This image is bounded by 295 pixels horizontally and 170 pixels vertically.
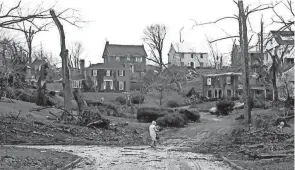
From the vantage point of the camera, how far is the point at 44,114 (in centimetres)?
4000

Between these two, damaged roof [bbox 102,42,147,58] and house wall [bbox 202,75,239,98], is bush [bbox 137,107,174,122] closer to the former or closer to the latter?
house wall [bbox 202,75,239,98]

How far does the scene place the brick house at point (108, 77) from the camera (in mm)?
98625

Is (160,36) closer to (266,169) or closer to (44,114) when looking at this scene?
(44,114)

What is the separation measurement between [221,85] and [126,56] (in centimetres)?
4062

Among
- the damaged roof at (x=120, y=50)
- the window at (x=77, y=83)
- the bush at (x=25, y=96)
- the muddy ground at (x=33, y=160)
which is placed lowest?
the muddy ground at (x=33, y=160)

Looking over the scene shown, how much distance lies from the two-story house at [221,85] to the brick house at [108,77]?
18181 millimetres

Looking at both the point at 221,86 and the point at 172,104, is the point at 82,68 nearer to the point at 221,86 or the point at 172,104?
the point at 221,86

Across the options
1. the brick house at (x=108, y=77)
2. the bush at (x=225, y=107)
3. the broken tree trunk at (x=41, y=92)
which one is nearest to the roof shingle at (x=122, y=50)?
the brick house at (x=108, y=77)

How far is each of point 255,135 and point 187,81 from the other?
230ft

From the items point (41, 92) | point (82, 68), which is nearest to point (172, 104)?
point (41, 92)

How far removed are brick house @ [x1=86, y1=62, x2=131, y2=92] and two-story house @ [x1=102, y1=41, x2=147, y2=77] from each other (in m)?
16.6

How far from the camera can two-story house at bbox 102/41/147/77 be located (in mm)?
118125

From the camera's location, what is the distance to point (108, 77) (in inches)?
3907

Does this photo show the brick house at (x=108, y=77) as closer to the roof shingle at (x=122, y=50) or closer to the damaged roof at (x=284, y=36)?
the roof shingle at (x=122, y=50)
